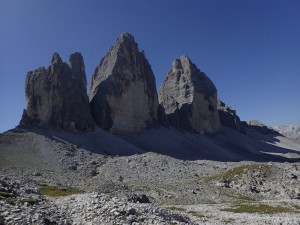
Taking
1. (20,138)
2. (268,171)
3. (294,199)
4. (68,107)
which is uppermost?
(68,107)

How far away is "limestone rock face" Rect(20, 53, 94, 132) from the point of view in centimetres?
15938

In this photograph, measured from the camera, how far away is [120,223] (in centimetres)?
2975

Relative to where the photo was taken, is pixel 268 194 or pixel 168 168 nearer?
pixel 268 194

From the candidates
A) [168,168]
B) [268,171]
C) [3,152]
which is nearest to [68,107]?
[3,152]

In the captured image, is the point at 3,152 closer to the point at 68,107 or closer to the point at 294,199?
the point at 68,107

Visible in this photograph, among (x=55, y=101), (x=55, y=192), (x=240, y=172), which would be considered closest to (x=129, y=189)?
(x=55, y=192)

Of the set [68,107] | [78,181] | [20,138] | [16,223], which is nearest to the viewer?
[16,223]

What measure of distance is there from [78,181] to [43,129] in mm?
53478

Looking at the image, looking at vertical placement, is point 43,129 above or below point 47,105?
below

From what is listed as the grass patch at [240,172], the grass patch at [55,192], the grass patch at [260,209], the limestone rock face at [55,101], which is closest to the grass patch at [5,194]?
the grass patch at [55,192]

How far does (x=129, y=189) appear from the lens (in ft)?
260

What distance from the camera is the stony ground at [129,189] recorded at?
32062mm

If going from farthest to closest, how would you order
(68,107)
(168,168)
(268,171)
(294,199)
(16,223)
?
(68,107), (168,168), (268,171), (294,199), (16,223)

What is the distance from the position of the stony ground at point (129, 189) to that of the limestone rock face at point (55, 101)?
632 inches
